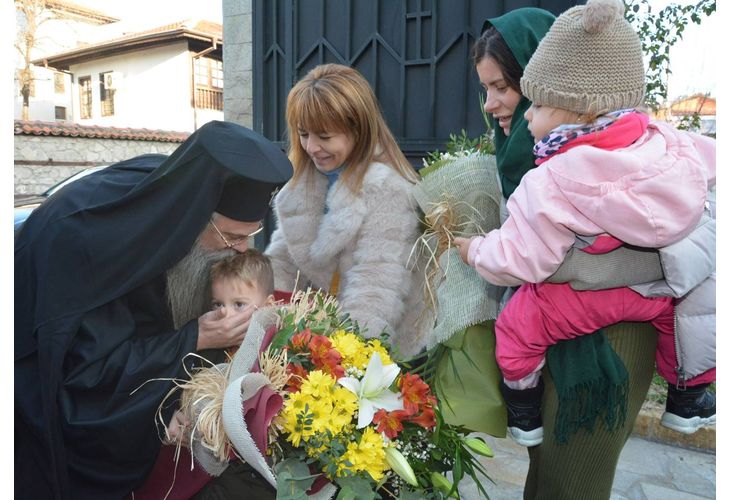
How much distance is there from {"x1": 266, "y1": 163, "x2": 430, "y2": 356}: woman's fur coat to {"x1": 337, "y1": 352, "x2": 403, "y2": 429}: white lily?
24.3 inches

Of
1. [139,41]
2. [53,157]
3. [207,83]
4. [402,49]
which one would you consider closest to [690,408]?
[402,49]

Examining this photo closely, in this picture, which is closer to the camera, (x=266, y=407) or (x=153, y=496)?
(x=266, y=407)

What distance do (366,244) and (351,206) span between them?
6.4 inches

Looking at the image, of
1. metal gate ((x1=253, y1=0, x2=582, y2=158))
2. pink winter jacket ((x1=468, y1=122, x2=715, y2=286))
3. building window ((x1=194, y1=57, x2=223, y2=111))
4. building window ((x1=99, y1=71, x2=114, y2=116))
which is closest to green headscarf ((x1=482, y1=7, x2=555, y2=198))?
pink winter jacket ((x1=468, y1=122, x2=715, y2=286))

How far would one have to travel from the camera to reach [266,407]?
1399 mm

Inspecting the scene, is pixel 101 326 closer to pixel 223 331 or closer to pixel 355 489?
pixel 223 331

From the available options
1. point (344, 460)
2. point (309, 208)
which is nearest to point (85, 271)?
point (344, 460)

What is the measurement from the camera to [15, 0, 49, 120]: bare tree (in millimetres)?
21094

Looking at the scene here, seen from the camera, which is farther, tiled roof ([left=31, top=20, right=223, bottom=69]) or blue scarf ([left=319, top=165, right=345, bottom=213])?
tiled roof ([left=31, top=20, right=223, bottom=69])

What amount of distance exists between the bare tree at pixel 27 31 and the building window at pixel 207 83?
5.89m

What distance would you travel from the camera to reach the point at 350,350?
5.16 ft

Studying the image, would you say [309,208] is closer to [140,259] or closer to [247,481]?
[140,259]

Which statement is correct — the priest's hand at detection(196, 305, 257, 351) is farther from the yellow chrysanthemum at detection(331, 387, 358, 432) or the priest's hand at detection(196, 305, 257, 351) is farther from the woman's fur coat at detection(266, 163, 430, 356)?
the woman's fur coat at detection(266, 163, 430, 356)

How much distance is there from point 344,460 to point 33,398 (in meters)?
0.87
